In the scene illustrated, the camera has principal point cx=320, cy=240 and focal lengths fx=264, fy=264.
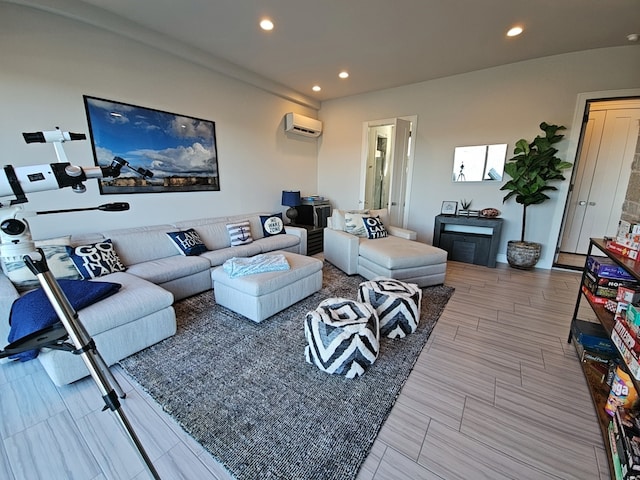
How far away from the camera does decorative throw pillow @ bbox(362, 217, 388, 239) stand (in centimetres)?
343

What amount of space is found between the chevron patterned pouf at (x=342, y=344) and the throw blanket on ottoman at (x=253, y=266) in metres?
0.79

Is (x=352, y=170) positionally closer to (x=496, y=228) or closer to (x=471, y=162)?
(x=471, y=162)

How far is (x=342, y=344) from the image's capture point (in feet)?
5.29

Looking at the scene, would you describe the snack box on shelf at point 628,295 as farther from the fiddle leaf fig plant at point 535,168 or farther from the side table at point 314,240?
the side table at point 314,240

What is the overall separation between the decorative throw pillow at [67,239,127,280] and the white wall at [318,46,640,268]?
3756mm

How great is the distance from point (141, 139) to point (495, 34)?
12.7ft

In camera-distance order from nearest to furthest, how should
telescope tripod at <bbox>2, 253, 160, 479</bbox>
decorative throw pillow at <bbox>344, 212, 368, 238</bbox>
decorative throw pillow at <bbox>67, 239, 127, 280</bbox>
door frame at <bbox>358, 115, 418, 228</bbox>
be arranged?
1. telescope tripod at <bbox>2, 253, 160, 479</bbox>
2. decorative throw pillow at <bbox>67, 239, 127, 280</bbox>
3. decorative throw pillow at <bbox>344, 212, 368, 238</bbox>
4. door frame at <bbox>358, 115, 418, 228</bbox>

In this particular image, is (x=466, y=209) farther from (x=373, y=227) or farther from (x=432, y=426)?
(x=432, y=426)

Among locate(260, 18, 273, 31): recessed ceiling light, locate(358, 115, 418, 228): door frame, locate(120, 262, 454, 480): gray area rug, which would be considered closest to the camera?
locate(120, 262, 454, 480): gray area rug

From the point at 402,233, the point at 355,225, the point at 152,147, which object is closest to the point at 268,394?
the point at 355,225

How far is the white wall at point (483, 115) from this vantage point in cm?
314

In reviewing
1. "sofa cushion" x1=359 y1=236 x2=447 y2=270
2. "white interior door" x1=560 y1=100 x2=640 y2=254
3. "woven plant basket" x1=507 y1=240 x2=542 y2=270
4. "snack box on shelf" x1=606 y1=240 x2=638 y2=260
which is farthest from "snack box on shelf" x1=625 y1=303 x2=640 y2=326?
"white interior door" x1=560 y1=100 x2=640 y2=254

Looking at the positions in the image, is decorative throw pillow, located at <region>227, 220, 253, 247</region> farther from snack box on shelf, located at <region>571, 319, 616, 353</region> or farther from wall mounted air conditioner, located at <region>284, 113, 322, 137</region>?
snack box on shelf, located at <region>571, 319, 616, 353</region>

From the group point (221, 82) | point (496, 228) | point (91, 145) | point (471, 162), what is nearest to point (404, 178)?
point (471, 162)
